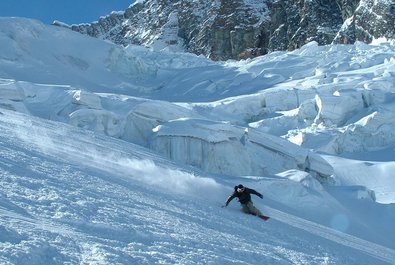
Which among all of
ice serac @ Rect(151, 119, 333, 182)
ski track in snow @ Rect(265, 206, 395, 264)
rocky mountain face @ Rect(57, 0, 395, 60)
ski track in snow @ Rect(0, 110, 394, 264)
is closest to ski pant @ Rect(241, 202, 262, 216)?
ski track in snow @ Rect(0, 110, 394, 264)

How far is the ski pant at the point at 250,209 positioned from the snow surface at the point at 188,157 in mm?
226

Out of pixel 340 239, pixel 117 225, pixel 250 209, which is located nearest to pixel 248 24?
pixel 340 239

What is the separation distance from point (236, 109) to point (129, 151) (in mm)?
21978

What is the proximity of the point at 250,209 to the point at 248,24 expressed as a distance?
89.4 m

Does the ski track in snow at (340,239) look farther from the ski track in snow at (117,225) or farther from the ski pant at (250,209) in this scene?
the ski pant at (250,209)

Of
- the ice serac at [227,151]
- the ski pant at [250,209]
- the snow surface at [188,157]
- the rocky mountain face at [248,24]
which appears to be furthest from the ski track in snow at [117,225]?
the rocky mountain face at [248,24]

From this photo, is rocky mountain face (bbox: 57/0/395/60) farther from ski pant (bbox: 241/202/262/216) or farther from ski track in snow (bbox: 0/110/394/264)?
ski track in snow (bbox: 0/110/394/264)

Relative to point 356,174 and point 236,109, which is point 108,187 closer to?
point 356,174

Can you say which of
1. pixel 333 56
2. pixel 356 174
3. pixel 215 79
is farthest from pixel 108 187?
pixel 333 56

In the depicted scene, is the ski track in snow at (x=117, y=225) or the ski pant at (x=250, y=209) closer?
the ski track in snow at (x=117, y=225)

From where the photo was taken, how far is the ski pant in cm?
992

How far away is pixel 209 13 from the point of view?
10419cm

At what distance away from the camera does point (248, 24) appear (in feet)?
320

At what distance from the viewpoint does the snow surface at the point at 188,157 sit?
6.04 meters
